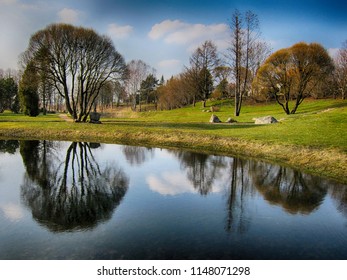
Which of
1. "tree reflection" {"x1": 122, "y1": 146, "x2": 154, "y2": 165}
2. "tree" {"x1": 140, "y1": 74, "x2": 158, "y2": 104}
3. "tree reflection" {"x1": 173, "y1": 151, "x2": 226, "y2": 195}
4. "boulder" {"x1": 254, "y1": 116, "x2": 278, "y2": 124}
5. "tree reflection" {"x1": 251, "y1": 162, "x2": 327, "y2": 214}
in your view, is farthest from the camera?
"tree" {"x1": 140, "y1": 74, "x2": 158, "y2": 104}

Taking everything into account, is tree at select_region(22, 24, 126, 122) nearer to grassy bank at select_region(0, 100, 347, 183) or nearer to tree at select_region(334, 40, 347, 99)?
grassy bank at select_region(0, 100, 347, 183)

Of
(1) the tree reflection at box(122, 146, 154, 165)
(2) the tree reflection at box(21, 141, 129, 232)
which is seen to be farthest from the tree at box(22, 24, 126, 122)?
(2) the tree reflection at box(21, 141, 129, 232)

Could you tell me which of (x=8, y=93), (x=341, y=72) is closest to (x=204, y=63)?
(x=341, y=72)

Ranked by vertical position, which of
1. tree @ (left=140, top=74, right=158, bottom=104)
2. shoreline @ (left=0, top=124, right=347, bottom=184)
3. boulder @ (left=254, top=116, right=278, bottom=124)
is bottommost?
shoreline @ (left=0, top=124, right=347, bottom=184)

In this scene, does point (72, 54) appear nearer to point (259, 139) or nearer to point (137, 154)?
point (137, 154)

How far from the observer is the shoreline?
14672 mm

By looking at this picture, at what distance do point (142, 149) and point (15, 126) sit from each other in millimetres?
18863

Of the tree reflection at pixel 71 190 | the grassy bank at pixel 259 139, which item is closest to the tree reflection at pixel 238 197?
the grassy bank at pixel 259 139

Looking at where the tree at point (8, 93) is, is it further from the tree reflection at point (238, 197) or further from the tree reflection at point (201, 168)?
the tree reflection at point (238, 197)

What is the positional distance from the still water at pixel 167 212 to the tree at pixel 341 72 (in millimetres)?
50330

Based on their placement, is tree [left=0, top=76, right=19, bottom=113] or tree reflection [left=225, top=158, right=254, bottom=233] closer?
tree reflection [left=225, top=158, right=254, bottom=233]

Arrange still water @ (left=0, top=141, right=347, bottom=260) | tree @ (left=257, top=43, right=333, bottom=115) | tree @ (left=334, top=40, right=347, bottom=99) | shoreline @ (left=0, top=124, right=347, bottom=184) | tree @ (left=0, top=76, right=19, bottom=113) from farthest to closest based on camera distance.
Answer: tree @ (left=0, top=76, right=19, bottom=113) < tree @ (left=334, top=40, right=347, bottom=99) < tree @ (left=257, top=43, right=333, bottom=115) < shoreline @ (left=0, top=124, right=347, bottom=184) < still water @ (left=0, top=141, right=347, bottom=260)

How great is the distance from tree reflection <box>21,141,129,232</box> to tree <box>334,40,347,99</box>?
2163 inches

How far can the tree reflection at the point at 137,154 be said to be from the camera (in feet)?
54.7
